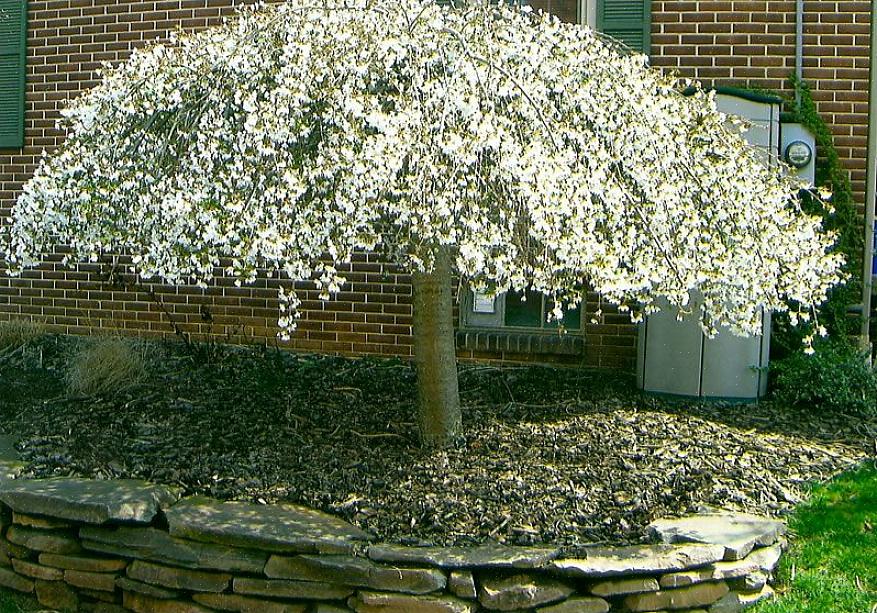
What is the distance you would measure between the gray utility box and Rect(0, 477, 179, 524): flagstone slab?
10.3 ft

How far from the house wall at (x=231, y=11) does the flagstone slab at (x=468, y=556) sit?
260 cm

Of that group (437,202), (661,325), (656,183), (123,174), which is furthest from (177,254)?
(661,325)

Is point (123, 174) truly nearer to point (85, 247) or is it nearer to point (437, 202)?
point (85, 247)

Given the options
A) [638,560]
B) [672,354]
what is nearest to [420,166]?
[638,560]

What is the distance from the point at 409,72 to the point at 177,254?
1207 mm

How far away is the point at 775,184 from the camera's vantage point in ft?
15.1

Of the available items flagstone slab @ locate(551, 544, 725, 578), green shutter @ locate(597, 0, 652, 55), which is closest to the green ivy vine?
green shutter @ locate(597, 0, 652, 55)

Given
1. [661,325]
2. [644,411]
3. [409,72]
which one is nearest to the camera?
[409,72]

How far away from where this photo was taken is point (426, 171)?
3574mm

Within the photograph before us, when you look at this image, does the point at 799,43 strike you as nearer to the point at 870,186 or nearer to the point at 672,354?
the point at 870,186

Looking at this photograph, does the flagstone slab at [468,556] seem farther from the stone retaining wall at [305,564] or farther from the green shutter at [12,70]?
the green shutter at [12,70]

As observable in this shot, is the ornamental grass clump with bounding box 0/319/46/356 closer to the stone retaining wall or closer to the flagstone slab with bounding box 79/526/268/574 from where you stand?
the stone retaining wall

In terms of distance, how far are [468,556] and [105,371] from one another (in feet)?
10.9

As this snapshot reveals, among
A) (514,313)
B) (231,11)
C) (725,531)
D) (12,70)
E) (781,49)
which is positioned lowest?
(725,531)
